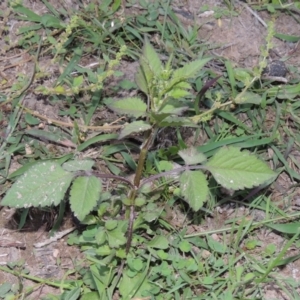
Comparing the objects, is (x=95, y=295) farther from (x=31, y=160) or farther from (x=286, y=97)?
(x=286, y=97)

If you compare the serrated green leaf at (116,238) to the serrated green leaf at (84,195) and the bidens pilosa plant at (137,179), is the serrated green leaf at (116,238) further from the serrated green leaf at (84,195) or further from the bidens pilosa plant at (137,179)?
the serrated green leaf at (84,195)

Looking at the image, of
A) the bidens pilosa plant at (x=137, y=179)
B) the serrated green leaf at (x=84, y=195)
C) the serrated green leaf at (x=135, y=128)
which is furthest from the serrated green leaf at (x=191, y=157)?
the serrated green leaf at (x=84, y=195)

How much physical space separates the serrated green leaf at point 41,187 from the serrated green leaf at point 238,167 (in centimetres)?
53

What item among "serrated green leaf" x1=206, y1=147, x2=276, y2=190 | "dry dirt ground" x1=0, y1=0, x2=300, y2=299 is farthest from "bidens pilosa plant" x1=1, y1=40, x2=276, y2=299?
"dry dirt ground" x1=0, y1=0, x2=300, y2=299

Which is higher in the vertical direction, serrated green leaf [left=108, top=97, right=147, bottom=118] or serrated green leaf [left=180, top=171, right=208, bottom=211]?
serrated green leaf [left=108, top=97, right=147, bottom=118]

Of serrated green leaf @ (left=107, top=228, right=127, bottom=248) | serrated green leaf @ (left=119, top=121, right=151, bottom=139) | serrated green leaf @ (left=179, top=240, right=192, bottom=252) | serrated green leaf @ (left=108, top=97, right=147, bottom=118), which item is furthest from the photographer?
serrated green leaf @ (left=179, top=240, right=192, bottom=252)

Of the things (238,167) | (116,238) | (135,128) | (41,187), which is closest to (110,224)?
(116,238)

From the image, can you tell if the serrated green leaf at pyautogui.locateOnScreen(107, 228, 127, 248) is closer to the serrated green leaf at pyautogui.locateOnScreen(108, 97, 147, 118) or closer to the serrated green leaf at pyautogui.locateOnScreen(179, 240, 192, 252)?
the serrated green leaf at pyautogui.locateOnScreen(179, 240, 192, 252)

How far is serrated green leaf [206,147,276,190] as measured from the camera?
2.05 m

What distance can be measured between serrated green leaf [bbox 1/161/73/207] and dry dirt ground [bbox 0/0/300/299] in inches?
15.2

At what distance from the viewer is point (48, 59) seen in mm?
2771

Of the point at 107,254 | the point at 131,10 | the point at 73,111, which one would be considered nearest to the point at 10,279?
the point at 107,254

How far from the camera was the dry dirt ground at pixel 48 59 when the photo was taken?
2320 mm

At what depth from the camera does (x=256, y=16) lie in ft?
9.89
